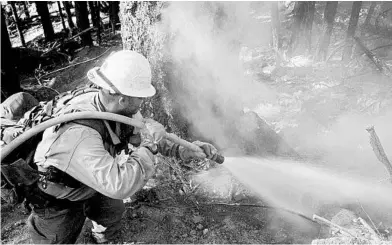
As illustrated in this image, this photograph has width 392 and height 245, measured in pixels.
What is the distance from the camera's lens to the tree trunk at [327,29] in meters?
10.0

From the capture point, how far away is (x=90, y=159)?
2371 millimetres

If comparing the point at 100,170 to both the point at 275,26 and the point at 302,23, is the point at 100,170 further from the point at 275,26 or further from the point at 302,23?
the point at 302,23

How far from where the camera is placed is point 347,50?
9875 millimetres

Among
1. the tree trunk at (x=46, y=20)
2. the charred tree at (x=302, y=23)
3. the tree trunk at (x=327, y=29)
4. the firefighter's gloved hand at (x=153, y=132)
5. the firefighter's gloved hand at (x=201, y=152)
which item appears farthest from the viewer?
the tree trunk at (x=46, y=20)

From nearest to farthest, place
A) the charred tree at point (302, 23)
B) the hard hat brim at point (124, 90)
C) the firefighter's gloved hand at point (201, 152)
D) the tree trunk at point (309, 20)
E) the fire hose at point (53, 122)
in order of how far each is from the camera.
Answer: the fire hose at point (53, 122) → the hard hat brim at point (124, 90) → the firefighter's gloved hand at point (201, 152) → the tree trunk at point (309, 20) → the charred tree at point (302, 23)

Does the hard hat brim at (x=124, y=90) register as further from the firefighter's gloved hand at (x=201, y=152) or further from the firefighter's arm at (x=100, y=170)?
the firefighter's gloved hand at (x=201, y=152)

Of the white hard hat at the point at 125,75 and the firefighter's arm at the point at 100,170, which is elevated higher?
the white hard hat at the point at 125,75

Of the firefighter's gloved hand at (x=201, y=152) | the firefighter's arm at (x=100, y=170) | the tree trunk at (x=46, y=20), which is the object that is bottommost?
the tree trunk at (x=46, y=20)

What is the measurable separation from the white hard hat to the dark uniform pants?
4.18 feet

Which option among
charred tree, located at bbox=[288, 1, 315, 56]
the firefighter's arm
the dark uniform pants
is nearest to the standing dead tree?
charred tree, located at bbox=[288, 1, 315, 56]

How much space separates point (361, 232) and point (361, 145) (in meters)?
2.99

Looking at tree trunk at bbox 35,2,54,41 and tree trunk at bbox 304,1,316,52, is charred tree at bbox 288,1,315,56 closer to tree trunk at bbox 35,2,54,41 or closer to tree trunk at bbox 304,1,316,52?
tree trunk at bbox 304,1,316,52

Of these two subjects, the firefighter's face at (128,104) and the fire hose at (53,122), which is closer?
the fire hose at (53,122)

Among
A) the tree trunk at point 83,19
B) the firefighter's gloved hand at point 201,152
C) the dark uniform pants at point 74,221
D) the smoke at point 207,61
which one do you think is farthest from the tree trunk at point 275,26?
the dark uniform pants at point 74,221
